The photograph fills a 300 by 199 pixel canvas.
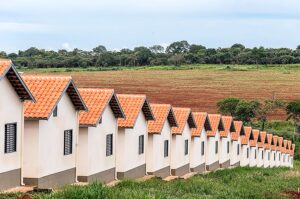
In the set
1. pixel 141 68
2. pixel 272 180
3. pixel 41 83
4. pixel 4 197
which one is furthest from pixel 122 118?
Answer: pixel 141 68

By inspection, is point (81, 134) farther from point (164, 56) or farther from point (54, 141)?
point (164, 56)

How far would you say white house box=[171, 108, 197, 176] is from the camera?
138ft

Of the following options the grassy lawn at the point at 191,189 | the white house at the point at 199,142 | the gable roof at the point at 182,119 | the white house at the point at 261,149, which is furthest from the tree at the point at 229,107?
the grassy lawn at the point at 191,189

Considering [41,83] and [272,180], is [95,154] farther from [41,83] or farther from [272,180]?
[272,180]

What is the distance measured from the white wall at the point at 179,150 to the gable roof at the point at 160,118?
1986mm

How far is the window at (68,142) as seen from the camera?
2800cm

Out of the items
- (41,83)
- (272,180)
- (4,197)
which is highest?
(41,83)

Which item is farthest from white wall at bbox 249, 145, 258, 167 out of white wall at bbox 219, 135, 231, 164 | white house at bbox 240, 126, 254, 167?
white wall at bbox 219, 135, 231, 164

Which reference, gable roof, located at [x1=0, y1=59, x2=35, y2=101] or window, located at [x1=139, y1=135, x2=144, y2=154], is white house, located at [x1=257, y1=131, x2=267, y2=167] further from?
gable roof, located at [x1=0, y1=59, x2=35, y2=101]

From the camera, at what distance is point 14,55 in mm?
170625

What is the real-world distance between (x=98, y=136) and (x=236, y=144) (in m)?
33.4

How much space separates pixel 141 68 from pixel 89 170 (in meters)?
143

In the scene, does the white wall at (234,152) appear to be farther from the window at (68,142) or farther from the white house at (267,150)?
the window at (68,142)

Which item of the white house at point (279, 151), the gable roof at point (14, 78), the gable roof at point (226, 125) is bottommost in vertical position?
the white house at point (279, 151)
